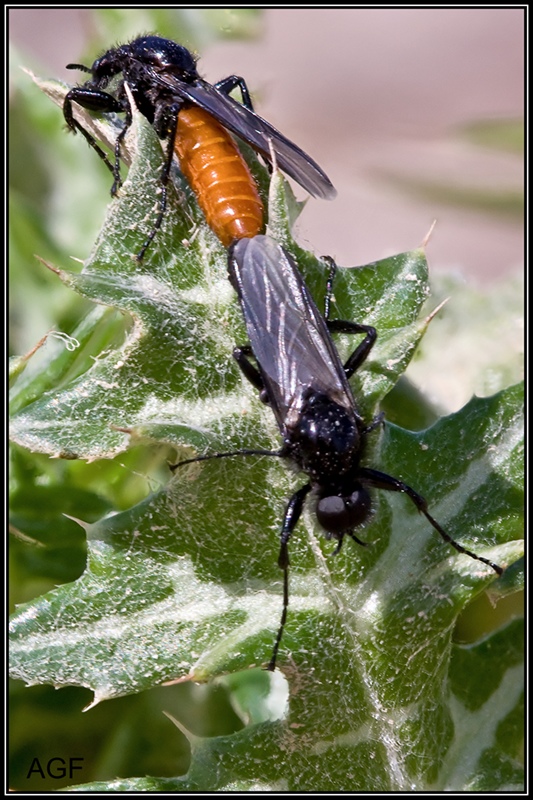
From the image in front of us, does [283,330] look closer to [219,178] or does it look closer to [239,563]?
[219,178]

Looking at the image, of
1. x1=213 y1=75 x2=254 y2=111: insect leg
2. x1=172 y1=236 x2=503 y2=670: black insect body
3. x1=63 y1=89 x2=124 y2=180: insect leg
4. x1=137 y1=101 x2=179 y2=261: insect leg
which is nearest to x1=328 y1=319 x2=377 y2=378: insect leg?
x1=172 y1=236 x2=503 y2=670: black insect body

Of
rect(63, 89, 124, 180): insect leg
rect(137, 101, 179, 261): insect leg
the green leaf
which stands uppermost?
rect(63, 89, 124, 180): insect leg

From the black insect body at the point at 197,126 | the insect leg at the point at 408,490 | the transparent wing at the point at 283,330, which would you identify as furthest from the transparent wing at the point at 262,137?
the insect leg at the point at 408,490

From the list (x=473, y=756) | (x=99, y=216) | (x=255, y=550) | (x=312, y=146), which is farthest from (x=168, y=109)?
(x=312, y=146)

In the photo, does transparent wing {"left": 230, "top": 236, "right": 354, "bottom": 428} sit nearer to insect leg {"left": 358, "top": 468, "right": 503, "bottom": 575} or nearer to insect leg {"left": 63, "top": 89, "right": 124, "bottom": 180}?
insect leg {"left": 358, "top": 468, "right": 503, "bottom": 575}

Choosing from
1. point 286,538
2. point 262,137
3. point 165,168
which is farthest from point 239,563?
point 262,137

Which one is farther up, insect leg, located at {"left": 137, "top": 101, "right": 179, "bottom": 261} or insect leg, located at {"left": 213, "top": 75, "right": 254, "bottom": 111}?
insect leg, located at {"left": 213, "top": 75, "right": 254, "bottom": 111}

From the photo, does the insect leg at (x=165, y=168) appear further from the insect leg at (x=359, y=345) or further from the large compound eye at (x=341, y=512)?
the large compound eye at (x=341, y=512)
